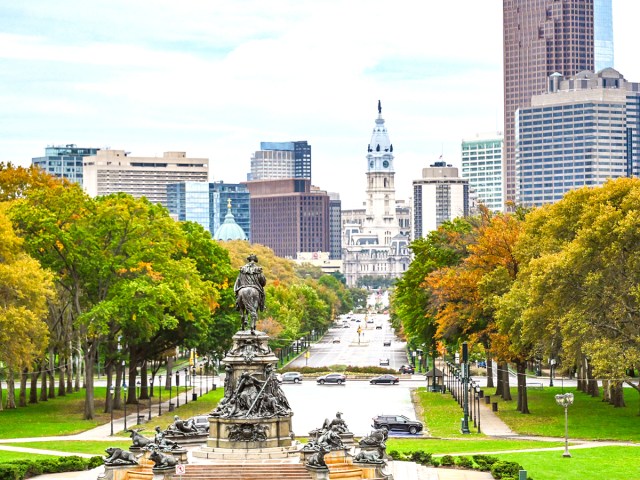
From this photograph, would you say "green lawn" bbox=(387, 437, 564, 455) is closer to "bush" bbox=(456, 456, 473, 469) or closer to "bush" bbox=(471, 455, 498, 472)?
"bush" bbox=(456, 456, 473, 469)

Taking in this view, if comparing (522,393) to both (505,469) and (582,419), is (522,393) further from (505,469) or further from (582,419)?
(505,469)

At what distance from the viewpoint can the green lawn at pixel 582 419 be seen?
6929 cm

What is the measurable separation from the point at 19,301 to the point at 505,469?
107 feet

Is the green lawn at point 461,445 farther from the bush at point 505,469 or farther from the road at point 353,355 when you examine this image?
the road at point 353,355

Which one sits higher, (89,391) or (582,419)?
(89,391)

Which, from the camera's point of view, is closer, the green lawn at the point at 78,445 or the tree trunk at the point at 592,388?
the green lawn at the point at 78,445

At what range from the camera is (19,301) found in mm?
75000

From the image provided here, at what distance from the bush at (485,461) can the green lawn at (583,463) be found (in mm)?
1252

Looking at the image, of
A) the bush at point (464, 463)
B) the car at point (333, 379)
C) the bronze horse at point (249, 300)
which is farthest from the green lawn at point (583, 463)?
the car at point (333, 379)

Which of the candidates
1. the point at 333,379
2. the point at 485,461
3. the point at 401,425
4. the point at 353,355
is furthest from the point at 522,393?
the point at 353,355

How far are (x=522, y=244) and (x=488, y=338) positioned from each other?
8.39m

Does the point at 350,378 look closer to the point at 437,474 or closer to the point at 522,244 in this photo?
the point at 522,244

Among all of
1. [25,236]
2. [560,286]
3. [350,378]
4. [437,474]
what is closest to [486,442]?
[560,286]

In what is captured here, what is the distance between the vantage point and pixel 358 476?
4975cm
